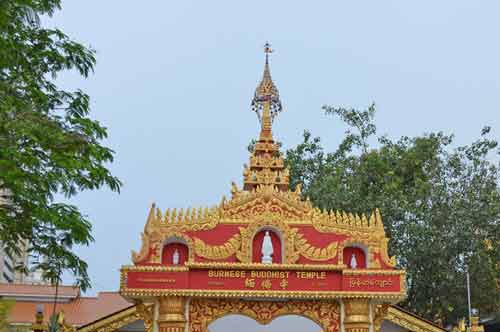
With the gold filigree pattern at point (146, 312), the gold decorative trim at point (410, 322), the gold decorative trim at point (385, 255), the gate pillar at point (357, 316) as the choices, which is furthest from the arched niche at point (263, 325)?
the gold decorative trim at point (410, 322)

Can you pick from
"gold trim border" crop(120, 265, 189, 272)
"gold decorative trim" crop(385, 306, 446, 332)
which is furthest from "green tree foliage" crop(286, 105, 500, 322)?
"gold trim border" crop(120, 265, 189, 272)

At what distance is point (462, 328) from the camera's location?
13094 mm

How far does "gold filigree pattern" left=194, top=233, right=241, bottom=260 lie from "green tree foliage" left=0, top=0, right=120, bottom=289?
325cm

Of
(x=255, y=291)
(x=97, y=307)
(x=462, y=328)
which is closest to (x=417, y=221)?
(x=462, y=328)

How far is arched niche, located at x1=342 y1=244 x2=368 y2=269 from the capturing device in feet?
39.7

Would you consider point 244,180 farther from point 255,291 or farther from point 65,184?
point 65,184

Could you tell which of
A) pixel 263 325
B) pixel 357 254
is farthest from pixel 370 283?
pixel 263 325

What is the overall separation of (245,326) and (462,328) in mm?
4825

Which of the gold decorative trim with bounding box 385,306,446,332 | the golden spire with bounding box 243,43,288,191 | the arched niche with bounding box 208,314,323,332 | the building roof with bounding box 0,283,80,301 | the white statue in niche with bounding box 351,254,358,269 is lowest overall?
the arched niche with bounding box 208,314,323,332

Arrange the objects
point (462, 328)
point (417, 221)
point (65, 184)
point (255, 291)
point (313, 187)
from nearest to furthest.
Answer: point (65, 184) < point (255, 291) < point (462, 328) < point (417, 221) < point (313, 187)

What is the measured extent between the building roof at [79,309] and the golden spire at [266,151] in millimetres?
9747

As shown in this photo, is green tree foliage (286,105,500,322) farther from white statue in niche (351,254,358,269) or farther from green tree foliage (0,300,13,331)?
green tree foliage (0,300,13,331)

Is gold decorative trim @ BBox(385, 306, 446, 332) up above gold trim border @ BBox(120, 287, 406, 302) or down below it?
below

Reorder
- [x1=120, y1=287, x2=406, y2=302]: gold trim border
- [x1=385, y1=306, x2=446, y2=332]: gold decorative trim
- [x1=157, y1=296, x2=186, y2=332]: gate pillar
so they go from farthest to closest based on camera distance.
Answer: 1. [x1=385, y1=306, x2=446, y2=332]: gold decorative trim
2. [x1=157, y1=296, x2=186, y2=332]: gate pillar
3. [x1=120, y1=287, x2=406, y2=302]: gold trim border
